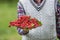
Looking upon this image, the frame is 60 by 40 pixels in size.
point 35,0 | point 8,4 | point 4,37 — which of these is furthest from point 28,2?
point 8,4

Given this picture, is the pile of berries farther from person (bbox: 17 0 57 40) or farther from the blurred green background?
the blurred green background

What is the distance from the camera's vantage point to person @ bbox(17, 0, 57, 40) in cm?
364

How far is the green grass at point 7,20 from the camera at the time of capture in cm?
735

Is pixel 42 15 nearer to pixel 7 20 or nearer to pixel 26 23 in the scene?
pixel 26 23

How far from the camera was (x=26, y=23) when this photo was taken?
3355mm

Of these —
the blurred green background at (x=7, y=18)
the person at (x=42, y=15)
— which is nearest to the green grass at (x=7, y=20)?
the blurred green background at (x=7, y=18)

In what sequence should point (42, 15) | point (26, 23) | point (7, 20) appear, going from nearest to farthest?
point (26, 23)
point (42, 15)
point (7, 20)

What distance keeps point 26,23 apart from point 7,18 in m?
5.50

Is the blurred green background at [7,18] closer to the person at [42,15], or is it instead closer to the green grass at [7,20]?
the green grass at [7,20]

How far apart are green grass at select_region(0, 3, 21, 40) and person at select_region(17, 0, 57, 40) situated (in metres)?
3.05

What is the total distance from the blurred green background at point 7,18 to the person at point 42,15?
282cm

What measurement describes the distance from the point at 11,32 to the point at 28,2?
392 cm

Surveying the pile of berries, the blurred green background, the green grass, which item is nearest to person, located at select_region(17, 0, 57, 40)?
the pile of berries

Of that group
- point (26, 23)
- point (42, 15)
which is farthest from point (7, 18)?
point (26, 23)
